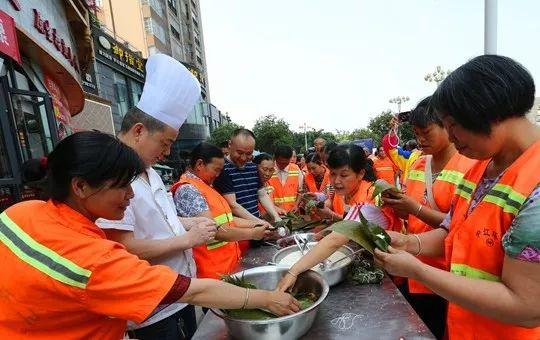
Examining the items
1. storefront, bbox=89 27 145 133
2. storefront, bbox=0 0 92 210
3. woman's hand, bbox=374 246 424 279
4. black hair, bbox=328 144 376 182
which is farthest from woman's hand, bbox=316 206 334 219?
storefront, bbox=89 27 145 133

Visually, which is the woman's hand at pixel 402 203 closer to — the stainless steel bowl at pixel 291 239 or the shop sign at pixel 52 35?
the stainless steel bowl at pixel 291 239

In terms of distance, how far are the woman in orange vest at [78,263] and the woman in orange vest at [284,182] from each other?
4339 mm

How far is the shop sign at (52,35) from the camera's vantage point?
6.52m

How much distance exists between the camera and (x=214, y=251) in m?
2.71

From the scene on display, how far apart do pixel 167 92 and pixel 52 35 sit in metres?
7.04

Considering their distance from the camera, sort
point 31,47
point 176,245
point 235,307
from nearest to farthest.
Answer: point 235,307 → point 176,245 → point 31,47

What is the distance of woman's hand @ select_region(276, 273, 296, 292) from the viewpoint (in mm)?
1753

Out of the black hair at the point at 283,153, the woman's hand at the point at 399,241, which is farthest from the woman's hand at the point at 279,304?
the black hair at the point at 283,153

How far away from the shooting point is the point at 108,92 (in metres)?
19.0

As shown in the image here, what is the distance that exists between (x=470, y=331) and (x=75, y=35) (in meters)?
12.4

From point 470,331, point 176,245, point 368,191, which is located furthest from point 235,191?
point 470,331

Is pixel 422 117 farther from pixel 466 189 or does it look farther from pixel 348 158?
pixel 466 189

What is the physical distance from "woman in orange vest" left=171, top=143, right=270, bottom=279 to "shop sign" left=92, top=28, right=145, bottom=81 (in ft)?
53.7

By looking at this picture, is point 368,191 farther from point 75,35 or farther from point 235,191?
point 75,35
